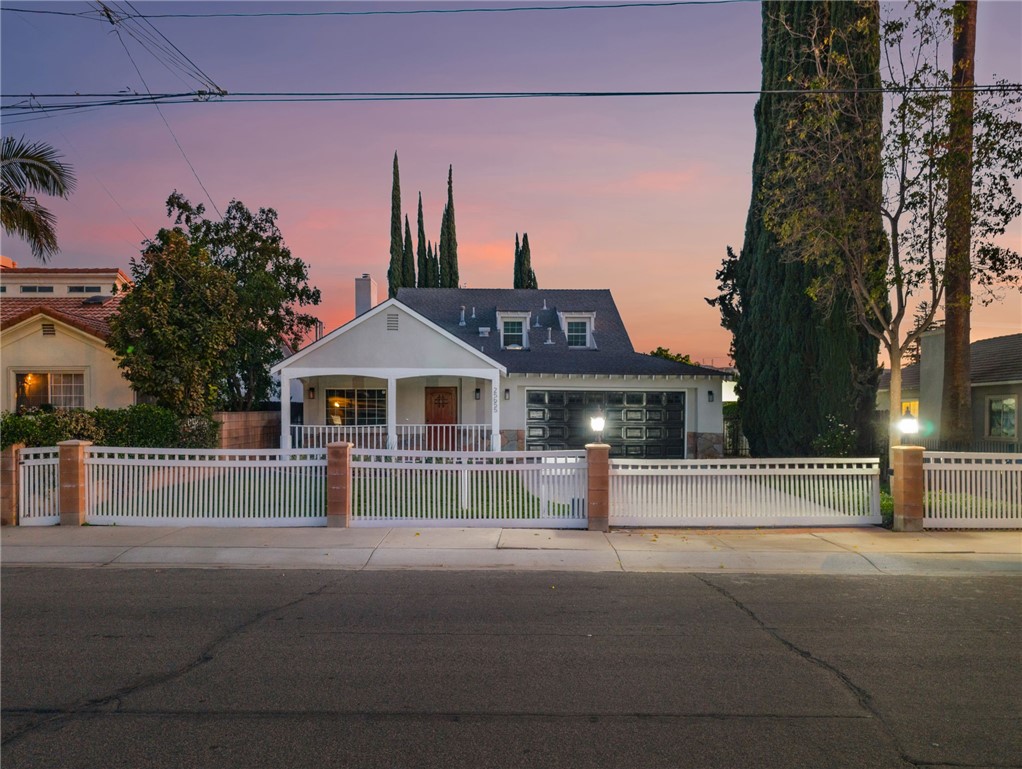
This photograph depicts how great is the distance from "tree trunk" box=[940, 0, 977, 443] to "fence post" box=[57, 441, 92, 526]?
16647 mm

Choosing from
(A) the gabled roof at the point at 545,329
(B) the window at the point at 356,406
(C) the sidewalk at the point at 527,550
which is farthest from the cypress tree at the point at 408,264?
(C) the sidewalk at the point at 527,550

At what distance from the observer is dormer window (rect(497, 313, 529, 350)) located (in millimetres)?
24375

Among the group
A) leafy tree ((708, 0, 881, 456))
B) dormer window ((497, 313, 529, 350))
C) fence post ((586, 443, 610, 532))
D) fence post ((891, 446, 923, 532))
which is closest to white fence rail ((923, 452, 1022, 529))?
fence post ((891, 446, 923, 532))

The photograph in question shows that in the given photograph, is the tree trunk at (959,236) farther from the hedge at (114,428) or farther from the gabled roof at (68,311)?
the gabled roof at (68,311)

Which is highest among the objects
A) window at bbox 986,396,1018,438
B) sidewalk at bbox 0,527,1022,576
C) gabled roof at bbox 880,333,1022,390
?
gabled roof at bbox 880,333,1022,390

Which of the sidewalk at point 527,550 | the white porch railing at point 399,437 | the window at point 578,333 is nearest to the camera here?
the sidewalk at point 527,550

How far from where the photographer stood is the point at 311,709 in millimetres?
4703

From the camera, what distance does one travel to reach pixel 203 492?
11.3 m

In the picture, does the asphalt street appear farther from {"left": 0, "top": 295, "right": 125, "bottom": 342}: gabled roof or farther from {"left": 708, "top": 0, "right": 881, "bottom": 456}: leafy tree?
{"left": 0, "top": 295, "right": 125, "bottom": 342}: gabled roof

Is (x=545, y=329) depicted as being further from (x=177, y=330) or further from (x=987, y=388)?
(x=987, y=388)

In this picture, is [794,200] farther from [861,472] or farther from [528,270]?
[528,270]

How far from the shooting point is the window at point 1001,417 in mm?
21281

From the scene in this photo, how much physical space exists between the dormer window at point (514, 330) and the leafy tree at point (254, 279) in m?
7.16

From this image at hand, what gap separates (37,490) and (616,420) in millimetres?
15468
